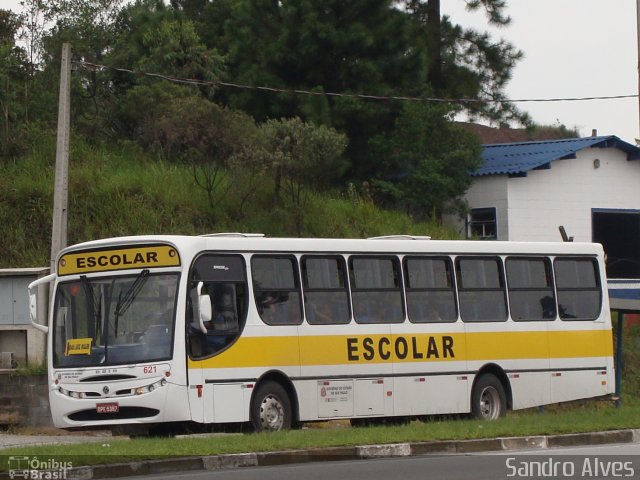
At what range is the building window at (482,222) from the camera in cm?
3872

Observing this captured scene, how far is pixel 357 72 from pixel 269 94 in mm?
2820

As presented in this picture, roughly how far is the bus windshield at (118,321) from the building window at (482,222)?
2208cm

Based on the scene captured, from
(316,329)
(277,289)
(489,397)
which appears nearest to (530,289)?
(489,397)

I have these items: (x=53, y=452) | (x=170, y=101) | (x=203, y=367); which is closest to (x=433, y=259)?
(x=203, y=367)

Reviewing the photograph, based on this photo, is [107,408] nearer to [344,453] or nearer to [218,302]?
[218,302]

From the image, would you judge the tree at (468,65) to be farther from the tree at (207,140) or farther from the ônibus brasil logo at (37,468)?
the ônibus brasil logo at (37,468)

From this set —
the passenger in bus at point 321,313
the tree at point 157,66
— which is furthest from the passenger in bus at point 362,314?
the tree at point 157,66

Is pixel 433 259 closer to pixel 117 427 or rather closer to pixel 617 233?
pixel 117 427

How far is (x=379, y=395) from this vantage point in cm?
1964

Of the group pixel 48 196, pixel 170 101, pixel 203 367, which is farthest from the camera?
pixel 170 101

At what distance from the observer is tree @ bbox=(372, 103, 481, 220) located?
36.5m

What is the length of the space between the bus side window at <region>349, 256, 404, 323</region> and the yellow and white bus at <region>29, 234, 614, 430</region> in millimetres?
26

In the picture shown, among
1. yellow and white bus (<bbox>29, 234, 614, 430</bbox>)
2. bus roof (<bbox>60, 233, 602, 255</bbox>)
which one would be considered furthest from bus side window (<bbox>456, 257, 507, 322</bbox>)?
bus roof (<bbox>60, 233, 602, 255</bbox>)

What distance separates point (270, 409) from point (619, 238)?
25813 millimetres
